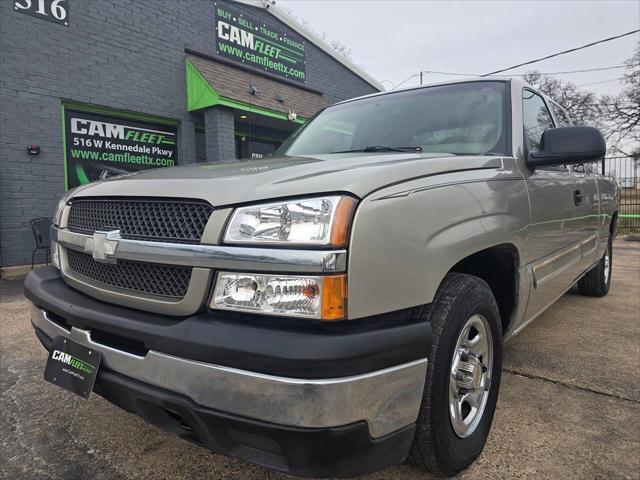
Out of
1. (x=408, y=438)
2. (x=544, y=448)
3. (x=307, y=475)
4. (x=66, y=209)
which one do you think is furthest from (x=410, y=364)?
(x=66, y=209)

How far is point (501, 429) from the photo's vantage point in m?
2.26

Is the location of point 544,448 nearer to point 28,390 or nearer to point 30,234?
point 28,390

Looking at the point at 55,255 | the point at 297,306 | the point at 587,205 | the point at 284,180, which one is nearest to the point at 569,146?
the point at 587,205

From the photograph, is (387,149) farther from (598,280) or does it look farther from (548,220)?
(598,280)

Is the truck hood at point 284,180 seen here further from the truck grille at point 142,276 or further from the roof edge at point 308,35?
the roof edge at point 308,35

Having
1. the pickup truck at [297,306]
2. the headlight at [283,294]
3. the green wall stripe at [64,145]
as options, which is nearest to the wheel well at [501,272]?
the pickup truck at [297,306]

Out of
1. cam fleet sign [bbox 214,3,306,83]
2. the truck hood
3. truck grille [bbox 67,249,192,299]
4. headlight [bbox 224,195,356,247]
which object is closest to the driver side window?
the truck hood

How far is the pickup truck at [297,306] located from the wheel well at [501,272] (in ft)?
0.06

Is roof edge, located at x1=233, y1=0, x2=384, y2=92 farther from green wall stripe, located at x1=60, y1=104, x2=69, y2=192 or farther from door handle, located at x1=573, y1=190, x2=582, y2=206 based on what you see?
door handle, located at x1=573, y1=190, x2=582, y2=206

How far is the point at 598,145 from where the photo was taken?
2.37 metres

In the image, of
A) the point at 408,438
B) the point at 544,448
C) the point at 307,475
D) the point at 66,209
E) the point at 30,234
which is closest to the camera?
the point at 307,475

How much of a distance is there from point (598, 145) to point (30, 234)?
7435 mm

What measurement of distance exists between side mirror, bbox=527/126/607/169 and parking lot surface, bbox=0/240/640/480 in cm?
134

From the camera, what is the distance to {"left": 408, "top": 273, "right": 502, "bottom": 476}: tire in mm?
1597
